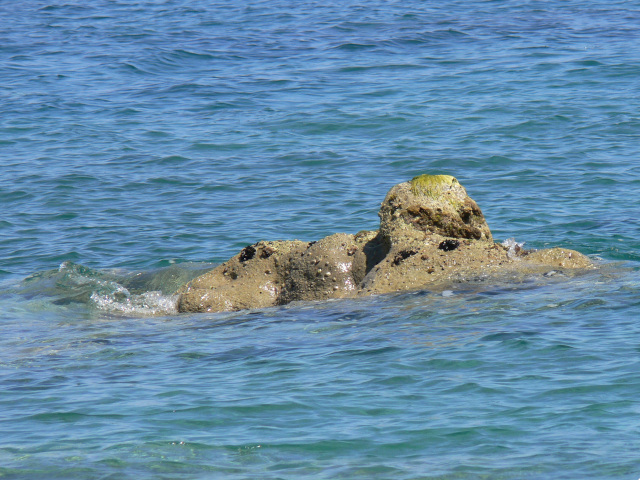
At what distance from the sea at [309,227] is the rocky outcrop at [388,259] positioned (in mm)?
385

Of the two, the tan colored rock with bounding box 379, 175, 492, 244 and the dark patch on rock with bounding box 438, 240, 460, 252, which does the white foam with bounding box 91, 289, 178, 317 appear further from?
the dark patch on rock with bounding box 438, 240, 460, 252

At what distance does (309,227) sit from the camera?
1192 centimetres

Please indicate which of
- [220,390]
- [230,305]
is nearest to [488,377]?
[220,390]

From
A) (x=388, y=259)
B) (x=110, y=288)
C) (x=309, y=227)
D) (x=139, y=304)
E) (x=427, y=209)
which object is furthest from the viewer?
(x=309, y=227)

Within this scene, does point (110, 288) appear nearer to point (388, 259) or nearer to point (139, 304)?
point (139, 304)

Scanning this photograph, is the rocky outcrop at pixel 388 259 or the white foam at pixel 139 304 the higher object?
the rocky outcrop at pixel 388 259

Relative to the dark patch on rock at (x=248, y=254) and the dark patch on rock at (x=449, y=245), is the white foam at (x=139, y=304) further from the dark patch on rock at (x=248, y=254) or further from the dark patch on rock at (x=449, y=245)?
the dark patch on rock at (x=449, y=245)

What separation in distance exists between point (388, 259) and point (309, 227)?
3.18 m

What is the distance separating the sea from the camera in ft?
18.0

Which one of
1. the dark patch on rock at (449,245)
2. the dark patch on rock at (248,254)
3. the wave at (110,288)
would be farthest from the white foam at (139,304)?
the dark patch on rock at (449,245)

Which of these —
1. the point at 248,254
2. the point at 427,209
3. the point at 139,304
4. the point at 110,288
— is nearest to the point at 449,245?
the point at 427,209

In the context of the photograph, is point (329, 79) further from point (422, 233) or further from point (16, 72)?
point (422, 233)

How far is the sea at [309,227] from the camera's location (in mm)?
5484

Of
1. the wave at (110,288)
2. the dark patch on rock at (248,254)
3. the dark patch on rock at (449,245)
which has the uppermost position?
the dark patch on rock at (449,245)
